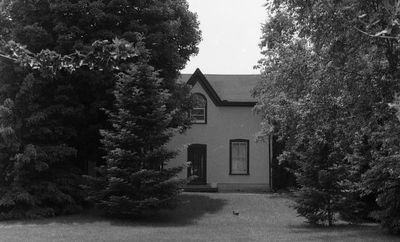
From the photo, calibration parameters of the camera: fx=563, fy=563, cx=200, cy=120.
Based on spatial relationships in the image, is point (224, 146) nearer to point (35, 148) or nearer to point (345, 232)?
point (35, 148)

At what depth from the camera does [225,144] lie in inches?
1278

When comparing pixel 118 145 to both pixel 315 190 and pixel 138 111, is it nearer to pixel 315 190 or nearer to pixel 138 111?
pixel 138 111

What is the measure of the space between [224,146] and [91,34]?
495 inches

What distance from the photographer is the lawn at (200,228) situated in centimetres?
1591

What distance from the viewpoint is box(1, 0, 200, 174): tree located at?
21.7 m

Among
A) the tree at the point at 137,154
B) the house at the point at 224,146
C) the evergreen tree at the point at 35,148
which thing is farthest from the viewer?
the house at the point at 224,146

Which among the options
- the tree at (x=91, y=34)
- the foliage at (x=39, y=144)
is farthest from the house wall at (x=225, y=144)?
the foliage at (x=39, y=144)

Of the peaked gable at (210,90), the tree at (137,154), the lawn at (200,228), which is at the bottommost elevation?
the lawn at (200,228)

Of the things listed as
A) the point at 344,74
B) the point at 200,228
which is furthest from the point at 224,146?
the point at 344,74

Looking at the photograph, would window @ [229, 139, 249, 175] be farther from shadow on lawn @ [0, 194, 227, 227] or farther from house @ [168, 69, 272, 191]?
shadow on lawn @ [0, 194, 227, 227]

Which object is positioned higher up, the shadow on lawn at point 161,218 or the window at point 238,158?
the window at point 238,158

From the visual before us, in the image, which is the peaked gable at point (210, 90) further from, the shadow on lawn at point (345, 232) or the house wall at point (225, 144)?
the shadow on lawn at point (345, 232)

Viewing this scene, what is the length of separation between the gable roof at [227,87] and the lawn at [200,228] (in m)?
8.79

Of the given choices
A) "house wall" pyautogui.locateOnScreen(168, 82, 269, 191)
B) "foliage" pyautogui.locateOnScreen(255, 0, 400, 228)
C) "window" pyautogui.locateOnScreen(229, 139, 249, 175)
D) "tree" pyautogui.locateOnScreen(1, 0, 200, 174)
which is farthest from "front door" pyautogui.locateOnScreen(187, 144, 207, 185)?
"foliage" pyautogui.locateOnScreen(255, 0, 400, 228)
